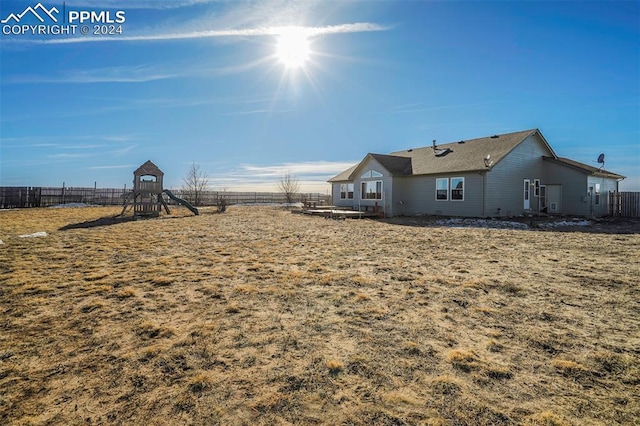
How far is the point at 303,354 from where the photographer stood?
3072 mm

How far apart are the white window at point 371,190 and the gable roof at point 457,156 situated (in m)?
1.38

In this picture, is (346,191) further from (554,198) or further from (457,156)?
(554,198)

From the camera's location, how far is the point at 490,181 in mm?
17297

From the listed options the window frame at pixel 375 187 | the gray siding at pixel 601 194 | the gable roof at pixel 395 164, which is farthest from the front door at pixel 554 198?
the window frame at pixel 375 187

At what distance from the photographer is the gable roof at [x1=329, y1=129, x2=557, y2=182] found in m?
18.1

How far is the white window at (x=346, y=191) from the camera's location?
24.9 metres

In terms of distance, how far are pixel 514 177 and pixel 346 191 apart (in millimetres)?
11586

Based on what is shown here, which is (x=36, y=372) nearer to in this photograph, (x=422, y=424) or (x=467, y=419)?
(x=422, y=424)

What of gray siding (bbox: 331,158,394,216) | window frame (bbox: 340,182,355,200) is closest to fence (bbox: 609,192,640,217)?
gray siding (bbox: 331,158,394,216)

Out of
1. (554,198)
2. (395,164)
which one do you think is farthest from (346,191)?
(554,198)

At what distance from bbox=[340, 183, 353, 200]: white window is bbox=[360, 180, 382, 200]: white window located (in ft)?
6.63

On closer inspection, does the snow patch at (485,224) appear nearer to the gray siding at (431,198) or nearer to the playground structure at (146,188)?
the gray siding at (431,198)

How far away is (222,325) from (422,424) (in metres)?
2.40

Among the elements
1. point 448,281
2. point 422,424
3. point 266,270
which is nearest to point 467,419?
point 422,424
